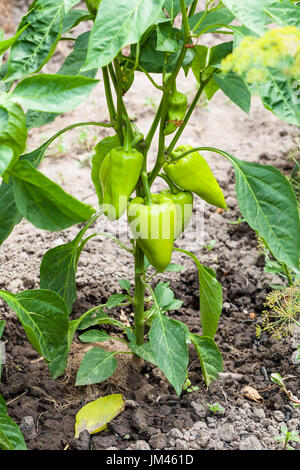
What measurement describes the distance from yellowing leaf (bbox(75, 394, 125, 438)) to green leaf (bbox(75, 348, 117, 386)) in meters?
0.06

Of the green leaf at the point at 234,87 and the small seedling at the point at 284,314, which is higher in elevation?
the green leaf at the point at 234,87

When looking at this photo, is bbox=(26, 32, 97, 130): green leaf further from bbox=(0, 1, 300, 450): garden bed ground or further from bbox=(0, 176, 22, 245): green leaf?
bbox=(0, 1, 300, 450): garden bed ground

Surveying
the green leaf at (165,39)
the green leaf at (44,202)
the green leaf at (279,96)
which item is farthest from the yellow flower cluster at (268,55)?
the green leaf at (44,202)

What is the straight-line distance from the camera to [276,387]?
1.44 metres

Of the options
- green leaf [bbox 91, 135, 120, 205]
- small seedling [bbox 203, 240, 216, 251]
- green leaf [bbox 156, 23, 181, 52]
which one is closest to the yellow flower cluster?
green leaf [bbox 156, 23, 181, 52]

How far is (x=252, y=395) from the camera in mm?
1413

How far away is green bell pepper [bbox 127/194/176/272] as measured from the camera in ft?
3.79

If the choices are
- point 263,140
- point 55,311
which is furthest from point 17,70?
point 263,140

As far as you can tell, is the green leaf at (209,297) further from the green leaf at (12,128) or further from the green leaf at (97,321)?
the green leaf at (12,128)

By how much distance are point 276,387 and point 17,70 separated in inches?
39.9

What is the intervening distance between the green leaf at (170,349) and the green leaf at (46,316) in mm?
215

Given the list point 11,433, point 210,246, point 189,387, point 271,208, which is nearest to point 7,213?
point 11,433

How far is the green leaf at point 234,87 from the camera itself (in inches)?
46.2
